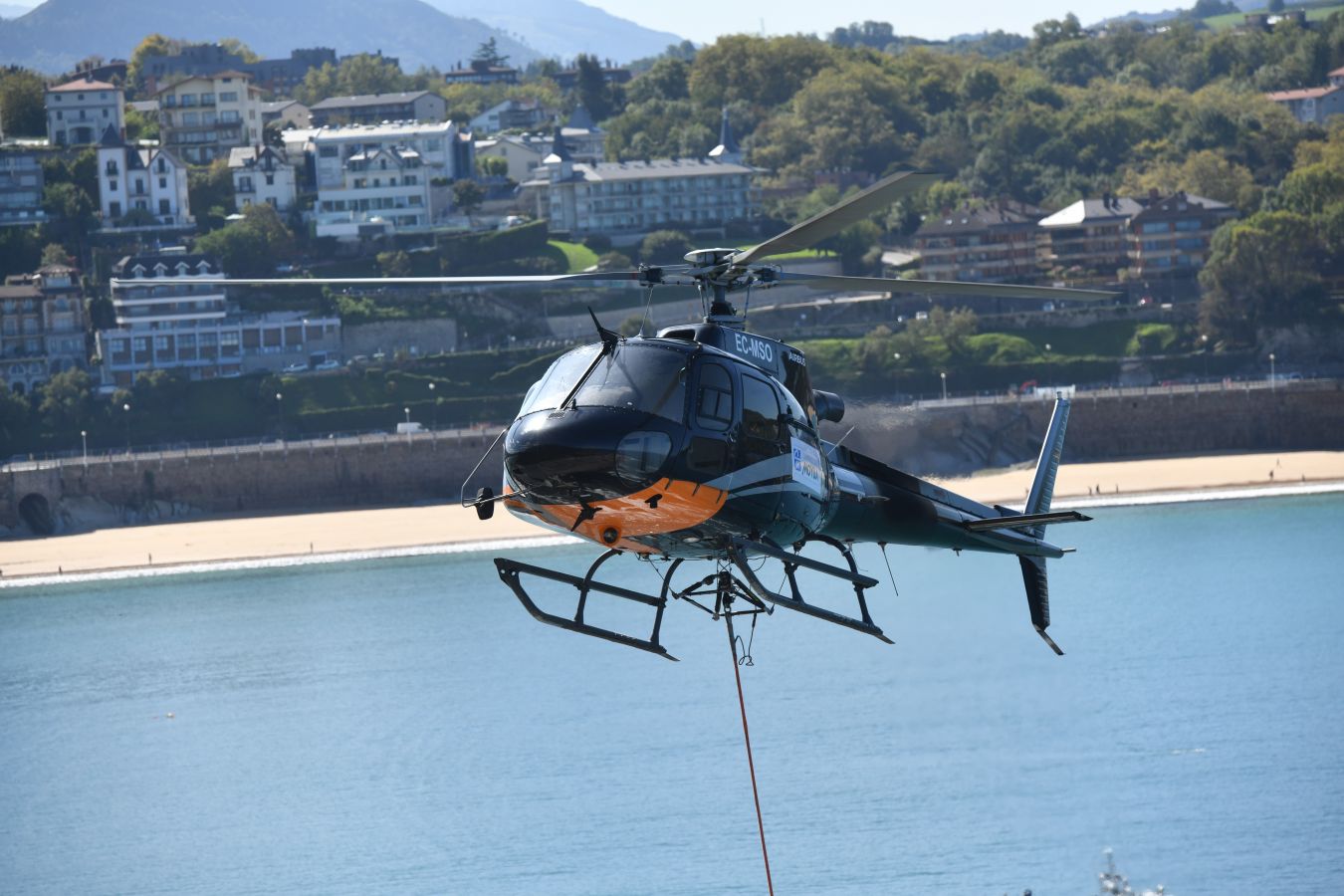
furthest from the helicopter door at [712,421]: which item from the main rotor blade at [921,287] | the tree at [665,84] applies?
the tree at [665,84]

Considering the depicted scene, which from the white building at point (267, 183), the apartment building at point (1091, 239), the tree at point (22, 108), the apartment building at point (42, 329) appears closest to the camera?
the apartment building at point (42, 329)

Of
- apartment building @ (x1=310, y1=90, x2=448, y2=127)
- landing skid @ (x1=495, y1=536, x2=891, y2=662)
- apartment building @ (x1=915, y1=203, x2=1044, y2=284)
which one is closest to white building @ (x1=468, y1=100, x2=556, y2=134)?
apartment building @ (x1=310, y1=90, x2=448, y2=127)

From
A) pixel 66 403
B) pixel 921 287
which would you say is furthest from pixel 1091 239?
pixel 921 287

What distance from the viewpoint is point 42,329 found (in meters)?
82.2

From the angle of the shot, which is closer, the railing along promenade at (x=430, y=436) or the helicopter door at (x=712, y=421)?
the helicopter door at (x=712, y=421)

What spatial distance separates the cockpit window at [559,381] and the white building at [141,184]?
264 feet

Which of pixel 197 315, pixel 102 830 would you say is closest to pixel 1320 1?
pixel 197 315

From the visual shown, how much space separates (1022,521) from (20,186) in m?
83.7

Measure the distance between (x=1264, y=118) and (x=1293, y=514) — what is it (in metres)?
53.9

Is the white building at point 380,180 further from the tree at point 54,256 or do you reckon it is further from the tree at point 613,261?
the tree at point 54,256

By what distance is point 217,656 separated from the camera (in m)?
50.6

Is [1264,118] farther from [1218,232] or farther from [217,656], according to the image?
[217,656]

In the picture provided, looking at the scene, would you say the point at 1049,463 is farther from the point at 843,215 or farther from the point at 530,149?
the point at 530,149

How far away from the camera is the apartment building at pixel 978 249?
3506 inches
